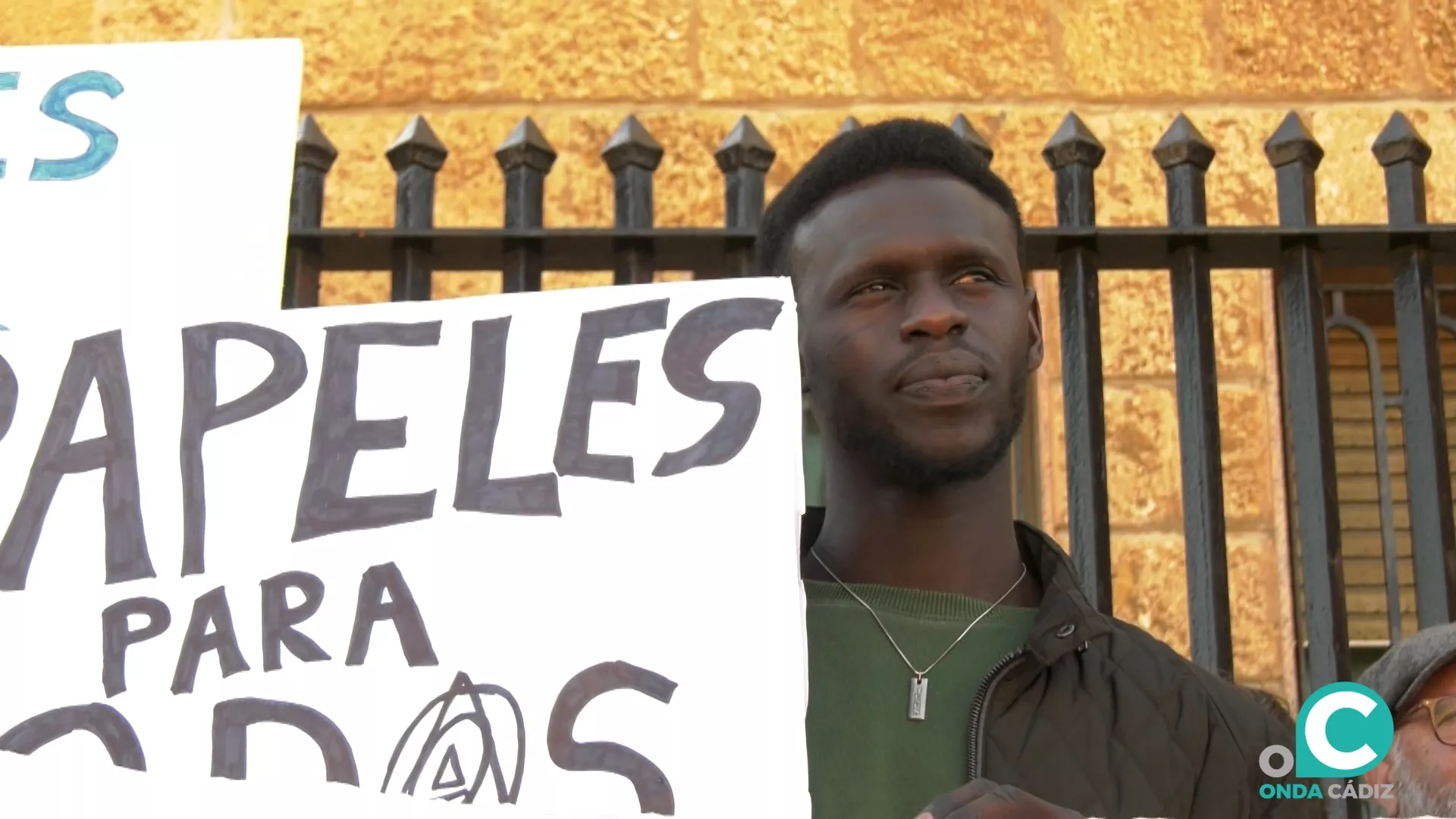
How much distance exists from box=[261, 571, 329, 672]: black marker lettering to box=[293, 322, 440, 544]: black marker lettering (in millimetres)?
47

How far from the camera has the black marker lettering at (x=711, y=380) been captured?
196 centimetres

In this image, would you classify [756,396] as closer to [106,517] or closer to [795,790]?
[795,790]

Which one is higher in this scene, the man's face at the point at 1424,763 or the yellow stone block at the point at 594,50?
the yellow stone block at the point at 594,50

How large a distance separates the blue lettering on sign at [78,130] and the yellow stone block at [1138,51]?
2.36 meters

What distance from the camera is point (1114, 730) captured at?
2.06 meters

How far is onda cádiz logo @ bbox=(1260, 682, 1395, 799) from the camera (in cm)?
205

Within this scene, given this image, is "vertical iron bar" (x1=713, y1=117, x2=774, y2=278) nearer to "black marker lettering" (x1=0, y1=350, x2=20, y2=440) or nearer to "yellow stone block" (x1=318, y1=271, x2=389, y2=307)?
"black marker lettering" (x1=0, y1=350, x2=20, y2=440)

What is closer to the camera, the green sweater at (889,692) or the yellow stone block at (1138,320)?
the green sweater at (889,692)

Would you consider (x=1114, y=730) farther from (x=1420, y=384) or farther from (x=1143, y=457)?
(x=1143, y=457)

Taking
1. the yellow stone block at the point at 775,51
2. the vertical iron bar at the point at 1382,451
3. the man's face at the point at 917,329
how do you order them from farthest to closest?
the yellow stone block at the point at 775,51 → the vertical iron bar at the point at 1382,451 → the man's face at the point at 917,329

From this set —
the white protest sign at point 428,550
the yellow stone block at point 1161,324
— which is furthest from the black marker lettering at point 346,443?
the yellow stone block at point 1161,324

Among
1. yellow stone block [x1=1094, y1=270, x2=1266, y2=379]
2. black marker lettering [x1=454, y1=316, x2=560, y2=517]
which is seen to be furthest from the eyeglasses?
yellow stone block [x1=1094, y1=270, x2=1266, y2=379]

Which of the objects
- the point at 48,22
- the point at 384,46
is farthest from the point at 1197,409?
the point at 48,22

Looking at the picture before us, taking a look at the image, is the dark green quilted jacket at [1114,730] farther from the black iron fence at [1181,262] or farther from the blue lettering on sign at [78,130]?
the blue lettering on sign at [78,130]
